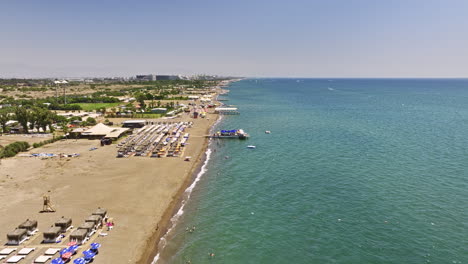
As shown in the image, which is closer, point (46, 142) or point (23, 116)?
point (46, 142)

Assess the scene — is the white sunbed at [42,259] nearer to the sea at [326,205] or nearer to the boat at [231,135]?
the sea at [326,205]

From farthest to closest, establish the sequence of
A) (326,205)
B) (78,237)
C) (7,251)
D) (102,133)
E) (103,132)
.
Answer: (103,132) < (102,133) < (326,205) < (78,237) < (7,251)

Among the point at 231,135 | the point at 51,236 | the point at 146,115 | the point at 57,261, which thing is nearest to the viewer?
the point at 57,261

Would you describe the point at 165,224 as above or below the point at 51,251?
below

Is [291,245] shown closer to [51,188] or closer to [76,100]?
[51,188]

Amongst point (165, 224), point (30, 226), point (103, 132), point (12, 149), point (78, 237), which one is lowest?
point (165, 224)

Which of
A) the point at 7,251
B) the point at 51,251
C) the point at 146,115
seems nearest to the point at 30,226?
the point at 7,251

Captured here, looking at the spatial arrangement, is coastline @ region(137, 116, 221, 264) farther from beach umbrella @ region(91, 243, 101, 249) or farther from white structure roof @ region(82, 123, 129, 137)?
white structure roof @ region(82, 123, 129, 137)

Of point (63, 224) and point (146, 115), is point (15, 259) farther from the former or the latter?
point (146, 115)

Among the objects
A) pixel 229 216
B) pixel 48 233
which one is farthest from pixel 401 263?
pixel 48 233

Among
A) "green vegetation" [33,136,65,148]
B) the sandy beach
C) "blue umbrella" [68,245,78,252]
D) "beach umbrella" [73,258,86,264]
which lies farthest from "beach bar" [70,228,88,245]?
"green vegetation" [33,136,65,148]
